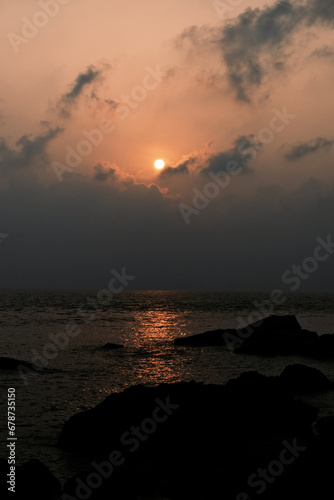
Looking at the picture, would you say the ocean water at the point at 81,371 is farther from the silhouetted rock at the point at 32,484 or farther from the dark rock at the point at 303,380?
the dark rock at the point at 303,380

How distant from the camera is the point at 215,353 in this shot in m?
36.4

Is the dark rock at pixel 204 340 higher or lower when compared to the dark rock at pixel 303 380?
lower

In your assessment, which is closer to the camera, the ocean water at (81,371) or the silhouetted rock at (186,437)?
the silhouetted rock at (186,437)

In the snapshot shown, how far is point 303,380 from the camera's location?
20.9 meters

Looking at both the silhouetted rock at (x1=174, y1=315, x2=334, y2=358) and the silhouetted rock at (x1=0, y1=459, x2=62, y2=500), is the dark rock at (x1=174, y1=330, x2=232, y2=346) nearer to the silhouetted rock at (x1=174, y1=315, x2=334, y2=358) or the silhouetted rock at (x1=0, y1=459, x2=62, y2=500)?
the silhouetted rock at (x1=174, y1=315, x2=334, y2=358)

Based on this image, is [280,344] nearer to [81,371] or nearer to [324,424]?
[81,371]

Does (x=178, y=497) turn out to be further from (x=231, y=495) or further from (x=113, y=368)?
(x=113, y=368)

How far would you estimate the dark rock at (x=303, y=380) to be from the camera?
2064 centimetres

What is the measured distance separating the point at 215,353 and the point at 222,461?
2495cm

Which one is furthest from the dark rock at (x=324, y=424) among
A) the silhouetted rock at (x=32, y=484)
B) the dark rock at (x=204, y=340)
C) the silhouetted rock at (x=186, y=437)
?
the dark rock at (x=204, y=340)

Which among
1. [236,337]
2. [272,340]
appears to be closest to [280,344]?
[272,340]

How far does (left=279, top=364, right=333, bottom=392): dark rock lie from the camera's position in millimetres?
20641

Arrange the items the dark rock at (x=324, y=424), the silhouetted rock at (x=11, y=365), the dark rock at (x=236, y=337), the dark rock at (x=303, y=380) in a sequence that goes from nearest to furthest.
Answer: the dark rock at (x=324, y=424), the dark rock at (x=303, y=380), the silhouetted rock at (x=11, y=365), the dark rock at (x=236, y=337)

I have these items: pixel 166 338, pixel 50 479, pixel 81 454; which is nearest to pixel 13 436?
pixel 81 454
